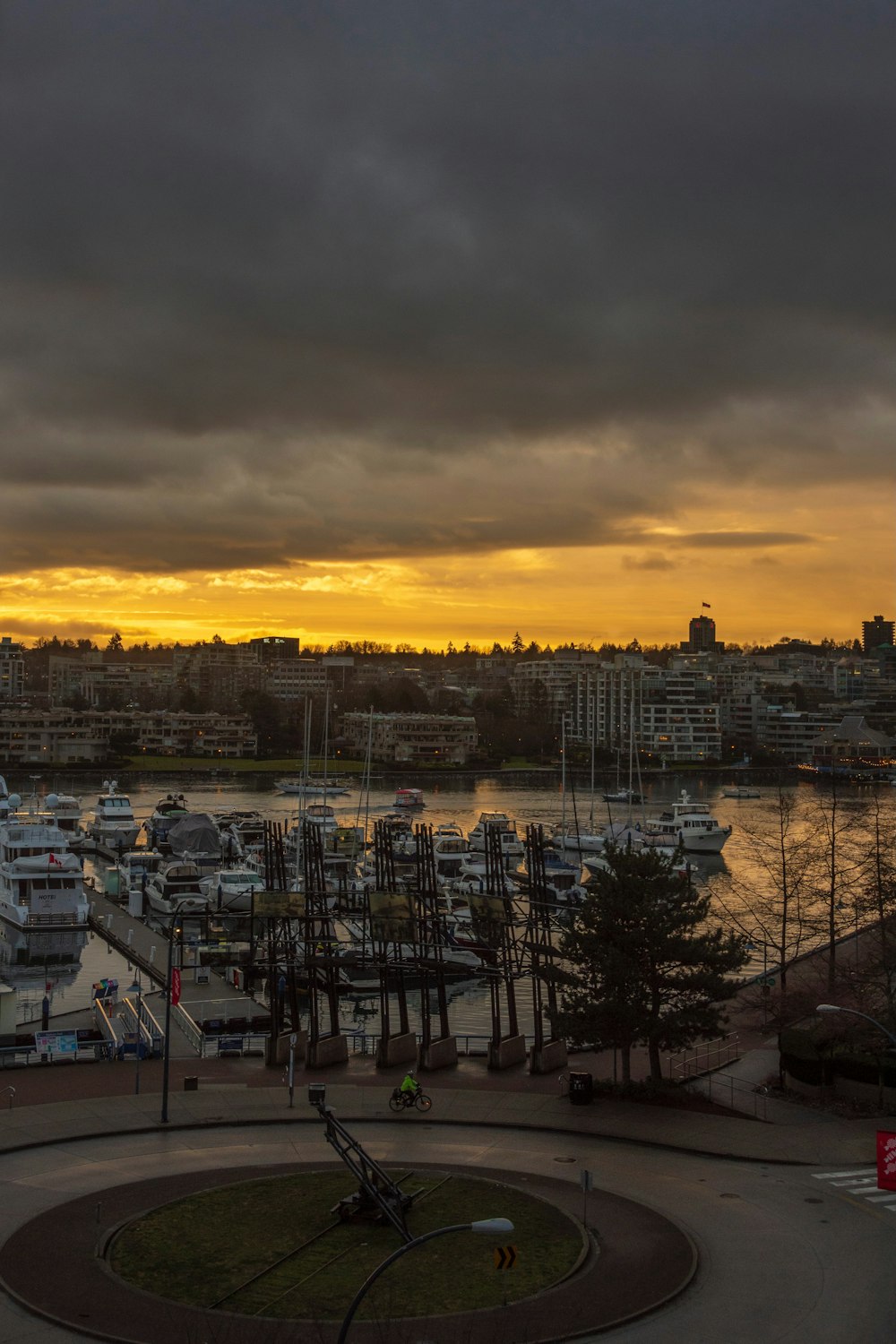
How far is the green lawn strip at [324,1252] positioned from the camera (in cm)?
1456

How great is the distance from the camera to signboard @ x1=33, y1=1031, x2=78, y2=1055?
1047 inches

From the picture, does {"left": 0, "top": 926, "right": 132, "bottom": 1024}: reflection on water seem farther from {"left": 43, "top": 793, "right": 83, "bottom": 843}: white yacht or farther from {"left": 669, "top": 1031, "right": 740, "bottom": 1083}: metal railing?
{"left": 43, "top": 793, "right": 83, "bottom": 843}: white yacht

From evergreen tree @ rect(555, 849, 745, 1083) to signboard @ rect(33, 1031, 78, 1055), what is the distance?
1041 cm

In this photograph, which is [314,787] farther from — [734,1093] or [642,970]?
[642,970]

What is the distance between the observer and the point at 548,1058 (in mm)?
26406

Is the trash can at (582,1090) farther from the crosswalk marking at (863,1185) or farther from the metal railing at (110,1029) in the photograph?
the metal railing at (110,1029)

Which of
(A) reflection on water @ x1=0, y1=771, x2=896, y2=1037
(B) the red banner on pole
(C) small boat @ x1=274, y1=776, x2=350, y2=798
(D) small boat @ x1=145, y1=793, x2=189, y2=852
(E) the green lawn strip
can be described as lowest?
(A) reflection on water @ x1=0, y1=771, x2=896, y2=1037

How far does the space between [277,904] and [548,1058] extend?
7.19 meters

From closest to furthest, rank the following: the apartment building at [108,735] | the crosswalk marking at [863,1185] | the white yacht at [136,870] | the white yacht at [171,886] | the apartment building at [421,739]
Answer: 1. the crosswalk marking at [863,1185]
2. the white yacht at [171,886]
3. the white yacht at [136,870]
4. the apartment building at [108,735]
5. the apartment building at [421,739]

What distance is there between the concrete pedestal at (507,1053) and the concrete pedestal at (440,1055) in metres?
0.83

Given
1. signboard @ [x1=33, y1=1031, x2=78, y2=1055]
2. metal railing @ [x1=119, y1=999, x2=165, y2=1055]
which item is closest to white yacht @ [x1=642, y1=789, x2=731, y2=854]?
metal railing @ [x1=119, y1=999, x2=165, y2=1055]

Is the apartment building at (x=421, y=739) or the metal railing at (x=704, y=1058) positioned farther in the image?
the apartment building at (x=421, y=739)

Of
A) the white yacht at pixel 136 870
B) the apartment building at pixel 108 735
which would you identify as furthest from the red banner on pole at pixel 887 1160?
the apartment building at pixel 108 735

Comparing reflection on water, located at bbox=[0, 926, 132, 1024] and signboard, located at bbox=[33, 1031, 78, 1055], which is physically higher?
signboard, located at bbox=[33, 1031, 78, 1055]
